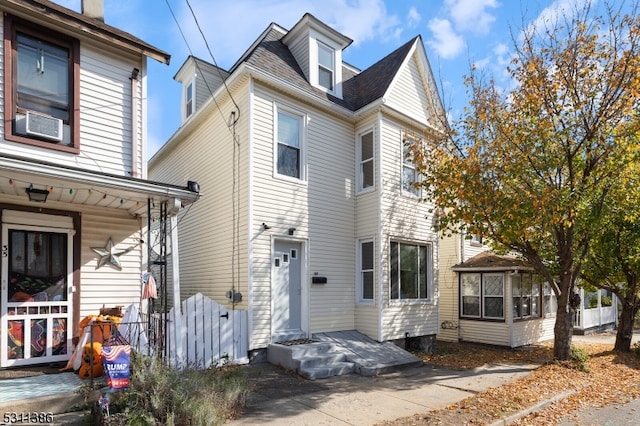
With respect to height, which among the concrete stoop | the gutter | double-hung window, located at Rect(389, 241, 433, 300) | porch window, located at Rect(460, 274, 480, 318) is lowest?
the concrete stoop

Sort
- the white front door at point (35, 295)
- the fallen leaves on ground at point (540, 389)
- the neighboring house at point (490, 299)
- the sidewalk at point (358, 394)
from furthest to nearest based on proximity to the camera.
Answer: the neighboring house at point (490, 299)
the white front door at point (35, 295)
the fallen leaves on ground at point (540, 389)
the sidewalk at point (358, 394)

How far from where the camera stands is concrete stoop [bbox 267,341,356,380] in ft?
28.8

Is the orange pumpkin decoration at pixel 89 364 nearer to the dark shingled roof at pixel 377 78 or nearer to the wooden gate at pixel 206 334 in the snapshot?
the wooden gate at pixel 206 334

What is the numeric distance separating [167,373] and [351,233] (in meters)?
7.42

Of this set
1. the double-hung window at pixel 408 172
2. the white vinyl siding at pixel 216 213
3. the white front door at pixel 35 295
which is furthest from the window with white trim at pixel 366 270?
the white front door at pixel 35 295

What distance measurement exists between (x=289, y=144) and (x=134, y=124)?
13.2ft

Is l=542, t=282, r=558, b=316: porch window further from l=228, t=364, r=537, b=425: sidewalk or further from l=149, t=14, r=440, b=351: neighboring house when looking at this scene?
l=228, t=364, r=537, b=425: sidewalk

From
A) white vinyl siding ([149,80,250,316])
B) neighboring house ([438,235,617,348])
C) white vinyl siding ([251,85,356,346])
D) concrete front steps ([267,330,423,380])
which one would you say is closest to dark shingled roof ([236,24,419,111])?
white vinyl siding ([251,85,356,346])

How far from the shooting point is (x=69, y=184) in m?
6.52

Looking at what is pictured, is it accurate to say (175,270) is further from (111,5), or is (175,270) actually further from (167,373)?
(111,5)

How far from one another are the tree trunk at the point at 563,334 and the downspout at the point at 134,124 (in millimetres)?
10306

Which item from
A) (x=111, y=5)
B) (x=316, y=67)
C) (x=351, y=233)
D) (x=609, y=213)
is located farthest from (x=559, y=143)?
(x=111, y=5)

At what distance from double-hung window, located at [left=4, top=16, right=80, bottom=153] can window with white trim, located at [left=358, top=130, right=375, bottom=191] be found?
7463 millimetres

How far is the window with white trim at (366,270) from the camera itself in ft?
39.1
